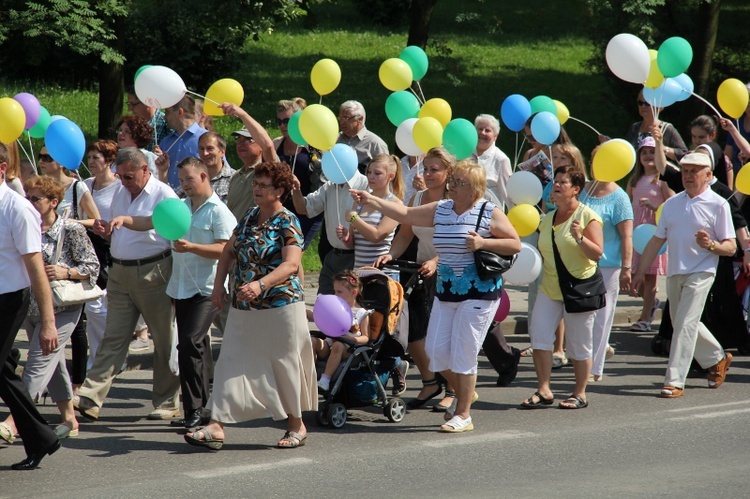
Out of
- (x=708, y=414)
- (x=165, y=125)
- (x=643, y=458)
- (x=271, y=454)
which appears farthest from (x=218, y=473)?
(x=165, y=125)

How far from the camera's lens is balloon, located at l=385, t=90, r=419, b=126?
10.9 m

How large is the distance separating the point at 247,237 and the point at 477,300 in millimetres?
1670

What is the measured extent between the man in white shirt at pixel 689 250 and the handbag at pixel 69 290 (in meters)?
4.35

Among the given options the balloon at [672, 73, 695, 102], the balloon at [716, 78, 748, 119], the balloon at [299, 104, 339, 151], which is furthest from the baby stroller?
the balloon at [716, 78, 748, 119]

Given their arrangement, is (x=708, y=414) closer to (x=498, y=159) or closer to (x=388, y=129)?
(x=498, y=159)

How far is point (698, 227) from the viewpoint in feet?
29.3

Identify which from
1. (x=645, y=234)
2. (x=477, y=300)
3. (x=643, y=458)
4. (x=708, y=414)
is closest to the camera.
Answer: (x=643, y=458)

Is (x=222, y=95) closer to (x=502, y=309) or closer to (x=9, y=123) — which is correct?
(x=9, y=123)

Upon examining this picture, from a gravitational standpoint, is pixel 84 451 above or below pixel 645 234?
below

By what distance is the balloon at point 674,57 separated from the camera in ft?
32.3

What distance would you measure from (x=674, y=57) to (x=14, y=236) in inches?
238

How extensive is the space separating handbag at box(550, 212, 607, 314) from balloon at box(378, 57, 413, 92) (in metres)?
3.09

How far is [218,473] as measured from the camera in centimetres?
661

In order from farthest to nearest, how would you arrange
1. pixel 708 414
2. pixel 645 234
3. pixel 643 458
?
pixel 645 234
pixel 708 414
pixel 643 458
